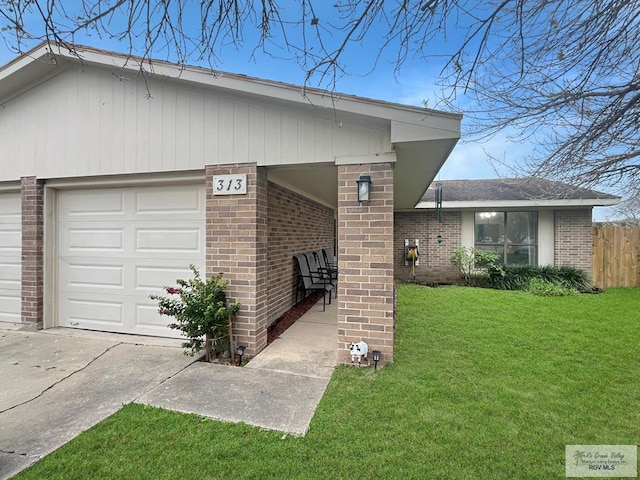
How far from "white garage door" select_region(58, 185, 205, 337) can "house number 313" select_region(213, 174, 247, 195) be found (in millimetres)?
495

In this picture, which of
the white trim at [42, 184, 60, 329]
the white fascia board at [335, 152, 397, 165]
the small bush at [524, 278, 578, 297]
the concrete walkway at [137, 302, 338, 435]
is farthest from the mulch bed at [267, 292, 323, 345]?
the small bush at [524, 278, 578, 297]

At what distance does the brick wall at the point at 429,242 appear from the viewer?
10.8 metres

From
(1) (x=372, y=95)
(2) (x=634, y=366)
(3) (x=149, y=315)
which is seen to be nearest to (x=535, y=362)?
(2) (x=634, y=366)

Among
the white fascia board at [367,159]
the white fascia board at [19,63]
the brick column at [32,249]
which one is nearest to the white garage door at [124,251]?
the brick column at [32,249]

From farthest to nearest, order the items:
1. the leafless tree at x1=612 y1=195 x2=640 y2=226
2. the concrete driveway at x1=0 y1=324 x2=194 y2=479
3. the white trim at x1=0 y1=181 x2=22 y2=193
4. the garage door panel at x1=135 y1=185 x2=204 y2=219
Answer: the leafless tree at x1=612 y1=195 x2=640 y2=226 → the white trim at x1=0 y1=181 x2=22 y2=193 → the garage door panel at x1=135 y1=185 x2=204 y2=219 → the concrete driveway at x1=0 y1=324 x2=194 y2=479

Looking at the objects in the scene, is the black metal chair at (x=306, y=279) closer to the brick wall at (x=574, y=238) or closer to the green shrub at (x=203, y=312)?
the green shrub at (x=203, y=312)

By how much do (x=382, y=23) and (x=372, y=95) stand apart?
107 cm

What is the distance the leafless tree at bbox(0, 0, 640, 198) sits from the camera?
2.21 m

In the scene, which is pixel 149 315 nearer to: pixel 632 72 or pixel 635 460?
pixel 635 460

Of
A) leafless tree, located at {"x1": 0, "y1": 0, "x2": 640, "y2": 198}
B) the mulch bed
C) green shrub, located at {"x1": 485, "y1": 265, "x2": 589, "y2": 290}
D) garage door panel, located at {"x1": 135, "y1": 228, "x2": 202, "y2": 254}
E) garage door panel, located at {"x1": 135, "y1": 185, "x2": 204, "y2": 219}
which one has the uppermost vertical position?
leafless tree, located at {"x1": 0, "y1": 0, "x2": 640, "y2": 198}

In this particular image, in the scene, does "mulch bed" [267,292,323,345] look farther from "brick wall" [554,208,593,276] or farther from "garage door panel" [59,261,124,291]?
"brick wall" [554,208,593,276]

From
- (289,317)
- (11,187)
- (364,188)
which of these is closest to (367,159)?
(364,188)

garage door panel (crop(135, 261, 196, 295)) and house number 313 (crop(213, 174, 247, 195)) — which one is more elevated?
house number 313 (crop(213, 174, 247, 195))

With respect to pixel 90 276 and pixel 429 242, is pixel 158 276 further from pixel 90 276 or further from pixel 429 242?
pixel 429 242
